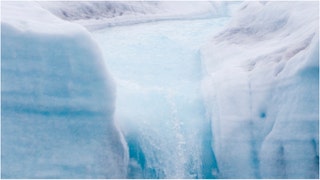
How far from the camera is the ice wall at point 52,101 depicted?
13.0 ft

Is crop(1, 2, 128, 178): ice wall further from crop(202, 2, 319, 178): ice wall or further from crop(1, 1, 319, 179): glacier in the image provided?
crop(202, 2, 319, 178): ice wall

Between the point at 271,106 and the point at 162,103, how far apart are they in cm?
117

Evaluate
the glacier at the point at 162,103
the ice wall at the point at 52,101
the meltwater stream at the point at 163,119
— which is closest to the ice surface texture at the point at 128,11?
the glacier at the point at 162,103

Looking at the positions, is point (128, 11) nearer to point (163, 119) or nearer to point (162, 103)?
point (162, 103)

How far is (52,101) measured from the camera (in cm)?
404

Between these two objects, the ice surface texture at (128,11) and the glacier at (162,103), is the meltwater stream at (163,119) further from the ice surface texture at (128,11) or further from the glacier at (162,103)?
the ice surface texture at (128,11)

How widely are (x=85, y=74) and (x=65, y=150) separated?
68 centimetres

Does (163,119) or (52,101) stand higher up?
(52,101)

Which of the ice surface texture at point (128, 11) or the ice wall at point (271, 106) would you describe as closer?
the ice wall at point (271, 106)

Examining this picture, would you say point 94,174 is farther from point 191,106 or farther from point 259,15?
point 259,15

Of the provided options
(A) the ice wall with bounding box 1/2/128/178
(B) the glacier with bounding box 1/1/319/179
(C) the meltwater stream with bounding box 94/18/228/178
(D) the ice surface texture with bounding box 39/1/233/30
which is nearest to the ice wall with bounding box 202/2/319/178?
(B) the glacier with bounding box 1/1/319/179

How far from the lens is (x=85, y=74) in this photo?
13.5 feet

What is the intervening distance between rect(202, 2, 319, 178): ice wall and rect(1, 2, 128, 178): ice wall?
1.37 m

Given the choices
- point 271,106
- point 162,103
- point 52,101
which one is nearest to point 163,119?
point 162,103
